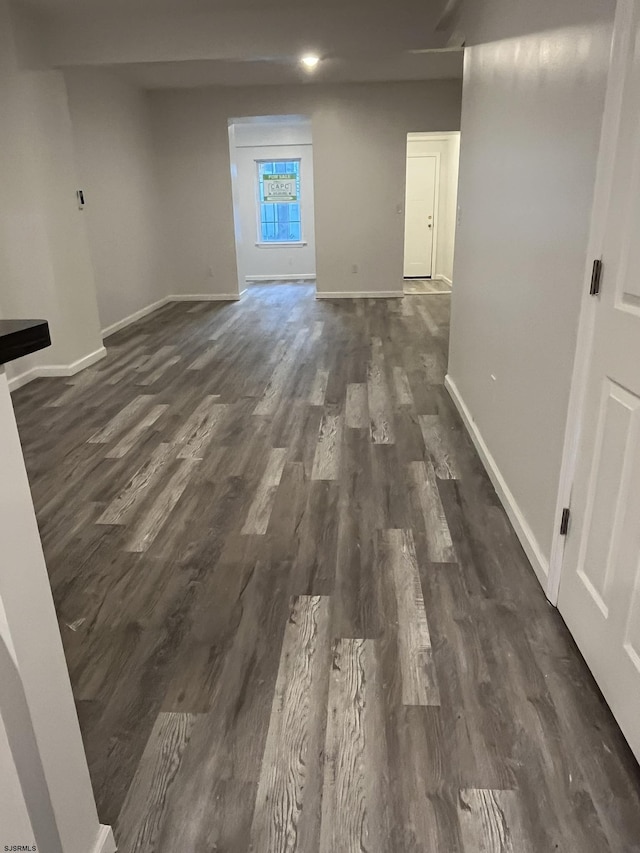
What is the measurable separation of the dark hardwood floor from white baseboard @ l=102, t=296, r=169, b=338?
2.90 metres

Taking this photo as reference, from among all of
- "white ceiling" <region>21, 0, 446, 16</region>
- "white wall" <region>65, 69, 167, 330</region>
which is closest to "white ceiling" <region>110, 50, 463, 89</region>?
"white wall" <region>65, 69, 167, 330</region>

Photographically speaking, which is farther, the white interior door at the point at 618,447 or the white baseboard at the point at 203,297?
the white baseboard at the point at 203,297

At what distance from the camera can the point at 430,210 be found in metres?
9.81

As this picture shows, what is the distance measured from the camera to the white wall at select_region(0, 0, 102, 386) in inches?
165

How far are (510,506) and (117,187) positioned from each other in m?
5.94

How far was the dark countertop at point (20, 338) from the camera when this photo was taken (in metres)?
0.87

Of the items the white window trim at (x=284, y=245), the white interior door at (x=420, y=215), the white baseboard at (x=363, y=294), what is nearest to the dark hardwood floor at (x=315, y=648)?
the white baseboard at (x=363, y=294)

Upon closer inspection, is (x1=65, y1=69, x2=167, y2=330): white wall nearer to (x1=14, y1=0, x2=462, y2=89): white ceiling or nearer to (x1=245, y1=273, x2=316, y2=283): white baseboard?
(x1=14, y1=0, x2=462, y2=89): white ceiling

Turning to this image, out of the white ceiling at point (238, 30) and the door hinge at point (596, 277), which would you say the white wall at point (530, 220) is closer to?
the door hinge at point (596, 277)

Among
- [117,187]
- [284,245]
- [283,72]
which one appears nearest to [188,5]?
[283,72]

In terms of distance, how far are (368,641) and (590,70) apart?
1763mm

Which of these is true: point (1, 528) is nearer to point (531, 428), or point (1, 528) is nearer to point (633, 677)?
point (633, 677)

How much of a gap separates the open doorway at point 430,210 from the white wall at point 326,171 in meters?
1.59

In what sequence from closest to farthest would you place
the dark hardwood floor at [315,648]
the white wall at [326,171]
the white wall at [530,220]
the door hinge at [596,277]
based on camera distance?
the dark hardwood floor at [315,648] → the door hinge at [596,277] → the white wall at [530,220] → the white wall at [326,171]
